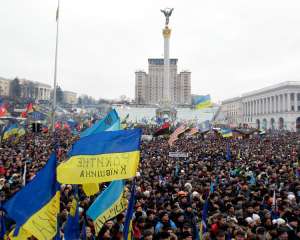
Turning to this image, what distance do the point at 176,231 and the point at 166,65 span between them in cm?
5641

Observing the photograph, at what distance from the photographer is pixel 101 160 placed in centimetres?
508

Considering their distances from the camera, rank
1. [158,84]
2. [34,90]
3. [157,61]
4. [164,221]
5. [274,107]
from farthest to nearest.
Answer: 1. [157,61]
2. [158,84]
3. [34,90]
4. [274,107]
5. [164,221]

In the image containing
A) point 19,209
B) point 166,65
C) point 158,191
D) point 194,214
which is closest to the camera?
point 19,209

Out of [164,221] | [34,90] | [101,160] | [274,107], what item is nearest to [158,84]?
[34,90]

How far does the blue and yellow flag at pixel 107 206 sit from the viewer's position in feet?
17.0

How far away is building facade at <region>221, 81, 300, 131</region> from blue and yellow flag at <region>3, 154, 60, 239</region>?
6483 centimetres

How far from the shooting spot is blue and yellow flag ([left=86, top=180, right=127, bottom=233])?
17.0ft

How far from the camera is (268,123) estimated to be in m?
87.5

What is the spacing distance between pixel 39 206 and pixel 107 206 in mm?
1043

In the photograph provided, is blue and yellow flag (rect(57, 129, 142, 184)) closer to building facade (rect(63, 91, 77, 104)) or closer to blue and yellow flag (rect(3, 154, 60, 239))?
blue and yellow flag (rect(3, 154, 60, 239))

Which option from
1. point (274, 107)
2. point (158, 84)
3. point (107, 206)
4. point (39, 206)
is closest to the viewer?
point (39, 206)

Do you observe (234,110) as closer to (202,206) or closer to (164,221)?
(202,206)

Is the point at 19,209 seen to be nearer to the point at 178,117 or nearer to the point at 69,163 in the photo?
the point at 69,163

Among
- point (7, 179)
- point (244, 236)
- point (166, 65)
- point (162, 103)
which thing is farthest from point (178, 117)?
point (244, 236)
